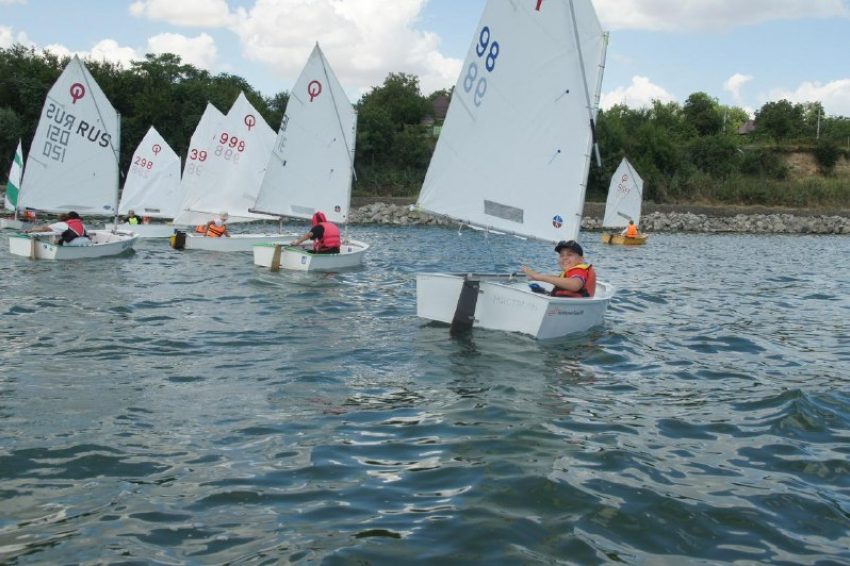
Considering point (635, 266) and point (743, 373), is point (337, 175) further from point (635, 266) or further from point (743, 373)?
point (743, 373)

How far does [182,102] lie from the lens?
62219mm

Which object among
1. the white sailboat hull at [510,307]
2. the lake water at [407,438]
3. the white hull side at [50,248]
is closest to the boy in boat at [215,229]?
the white hull side at [50,248]

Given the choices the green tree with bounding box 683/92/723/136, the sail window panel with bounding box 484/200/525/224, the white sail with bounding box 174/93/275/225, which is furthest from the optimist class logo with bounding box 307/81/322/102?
the green tree with bounding box 683/92/723/136

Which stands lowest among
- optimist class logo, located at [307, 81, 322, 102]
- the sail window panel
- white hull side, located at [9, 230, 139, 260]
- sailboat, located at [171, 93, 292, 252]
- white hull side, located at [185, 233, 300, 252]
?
→ white hull side, located at [9, 230, 139, 260]

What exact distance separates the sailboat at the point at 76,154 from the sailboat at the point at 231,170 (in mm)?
3780

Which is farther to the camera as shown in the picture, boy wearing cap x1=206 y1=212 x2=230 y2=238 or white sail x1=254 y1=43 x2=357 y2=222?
boy wearing cap x1=206 y1=212 x2=230 y2=238

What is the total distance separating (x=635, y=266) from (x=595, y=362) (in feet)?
51.7

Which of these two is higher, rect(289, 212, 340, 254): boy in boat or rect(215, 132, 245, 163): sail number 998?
rect(215, 132, 245, 163): sail number 998

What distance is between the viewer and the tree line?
5922 centimetres

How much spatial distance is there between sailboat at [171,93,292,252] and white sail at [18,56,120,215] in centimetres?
375

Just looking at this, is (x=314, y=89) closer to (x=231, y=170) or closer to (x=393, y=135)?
(x=231, y=170)

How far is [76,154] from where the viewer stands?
22953mm

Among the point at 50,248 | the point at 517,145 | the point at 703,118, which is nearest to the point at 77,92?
the point at 50,248

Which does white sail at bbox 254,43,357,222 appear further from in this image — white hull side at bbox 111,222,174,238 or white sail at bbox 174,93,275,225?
white hull side at bbox 111,222,174,238
